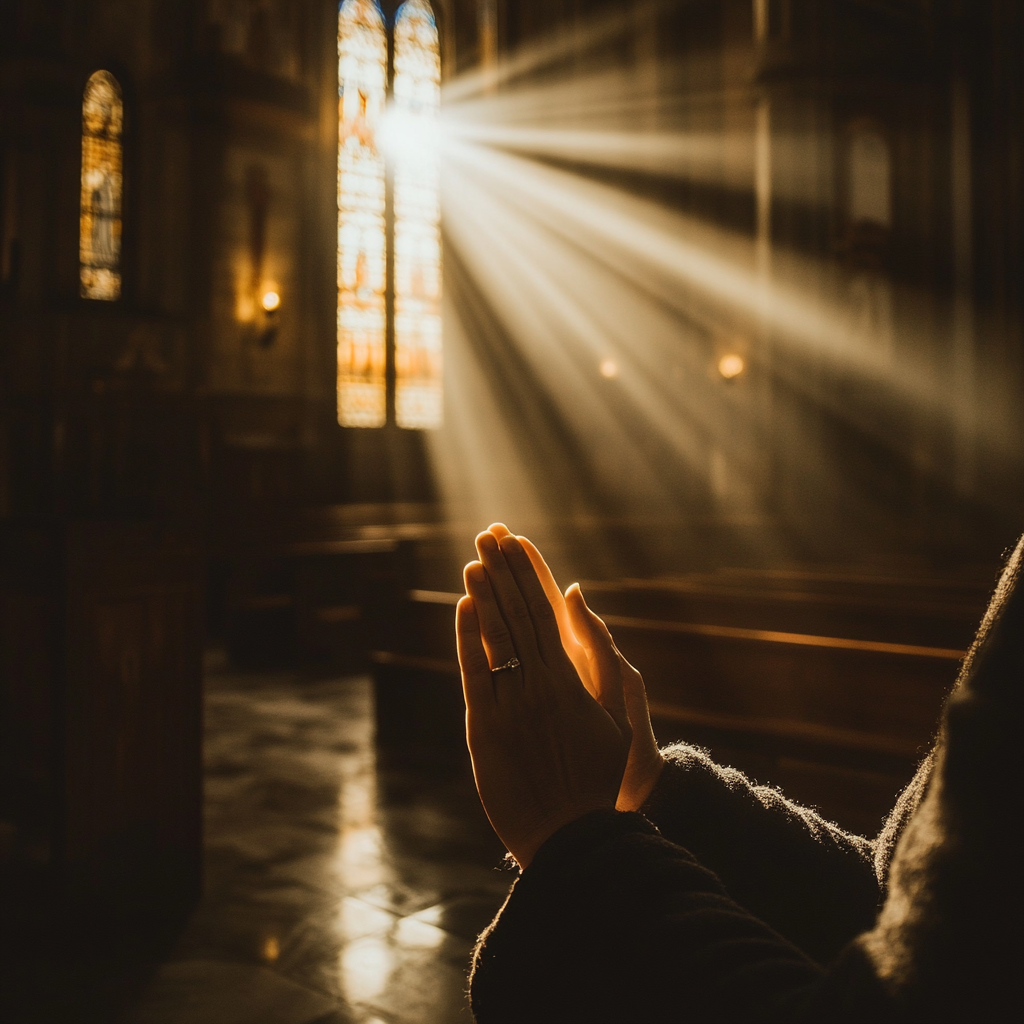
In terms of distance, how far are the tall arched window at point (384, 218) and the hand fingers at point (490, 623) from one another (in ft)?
39.4

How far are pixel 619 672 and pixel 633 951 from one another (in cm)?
35

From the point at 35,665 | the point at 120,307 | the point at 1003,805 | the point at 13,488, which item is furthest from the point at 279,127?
the point at 1003,805

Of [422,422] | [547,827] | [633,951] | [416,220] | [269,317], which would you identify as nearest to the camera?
[633,951]

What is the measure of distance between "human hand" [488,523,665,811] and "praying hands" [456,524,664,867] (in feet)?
0.30

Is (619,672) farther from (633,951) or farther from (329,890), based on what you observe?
(329,890)

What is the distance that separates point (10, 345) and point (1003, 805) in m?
10.5

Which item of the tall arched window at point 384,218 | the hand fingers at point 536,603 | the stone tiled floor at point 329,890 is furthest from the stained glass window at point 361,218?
the hand fingers at point 536,603

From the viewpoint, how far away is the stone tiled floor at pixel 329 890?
2393 millimetres

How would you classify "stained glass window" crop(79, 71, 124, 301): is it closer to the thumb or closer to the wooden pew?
the wooden pew

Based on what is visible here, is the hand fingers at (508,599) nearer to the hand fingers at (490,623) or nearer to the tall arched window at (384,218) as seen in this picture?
the hand fingers at (490,623)

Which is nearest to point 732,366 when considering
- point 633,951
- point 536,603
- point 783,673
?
point 783,673

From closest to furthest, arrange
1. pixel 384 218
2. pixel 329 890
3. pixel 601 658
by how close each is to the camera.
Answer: pixel 601 658, pixel 329 890, pixel 384 218

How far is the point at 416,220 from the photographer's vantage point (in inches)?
544

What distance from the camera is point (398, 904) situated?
118 inches
